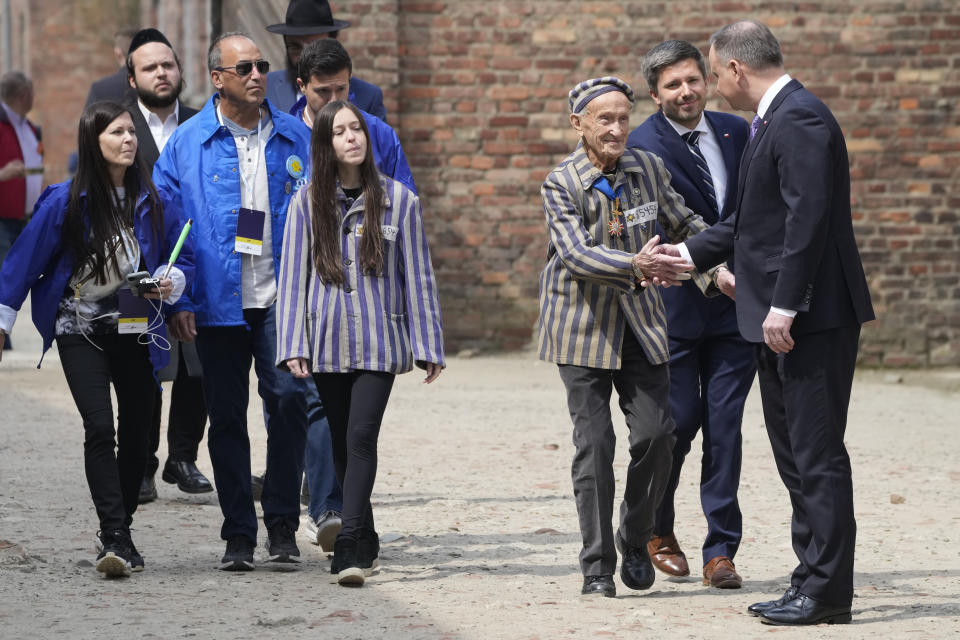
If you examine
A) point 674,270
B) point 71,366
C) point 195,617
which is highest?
point 674,270

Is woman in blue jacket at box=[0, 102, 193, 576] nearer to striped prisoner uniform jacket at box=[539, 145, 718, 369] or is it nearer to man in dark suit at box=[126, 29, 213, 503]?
man in dark suit at box=[126, 29, 213, 503]

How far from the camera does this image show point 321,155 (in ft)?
18.2

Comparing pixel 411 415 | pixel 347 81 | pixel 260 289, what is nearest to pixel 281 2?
pixel 411 415

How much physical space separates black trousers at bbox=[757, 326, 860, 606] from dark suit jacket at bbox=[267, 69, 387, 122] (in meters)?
2.90

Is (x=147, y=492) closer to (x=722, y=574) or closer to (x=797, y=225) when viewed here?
(x=722, y=574)

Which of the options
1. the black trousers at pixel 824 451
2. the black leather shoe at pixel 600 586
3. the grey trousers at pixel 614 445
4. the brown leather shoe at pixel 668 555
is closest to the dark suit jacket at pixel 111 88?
the grey trousers at pixel 614 445

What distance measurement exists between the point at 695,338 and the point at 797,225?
1000 mm

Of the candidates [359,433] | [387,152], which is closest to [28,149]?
[387,152]

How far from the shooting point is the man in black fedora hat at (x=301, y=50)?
717cm

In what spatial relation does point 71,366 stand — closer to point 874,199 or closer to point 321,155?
point 321,155

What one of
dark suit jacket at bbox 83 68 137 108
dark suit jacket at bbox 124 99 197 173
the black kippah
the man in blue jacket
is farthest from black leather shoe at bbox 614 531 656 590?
dark suit jacket at bbox 83 68 137 108

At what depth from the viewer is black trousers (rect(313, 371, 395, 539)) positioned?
17.8 feet

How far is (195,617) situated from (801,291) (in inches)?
87.5

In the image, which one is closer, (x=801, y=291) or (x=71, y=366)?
(x=801, y=291)
